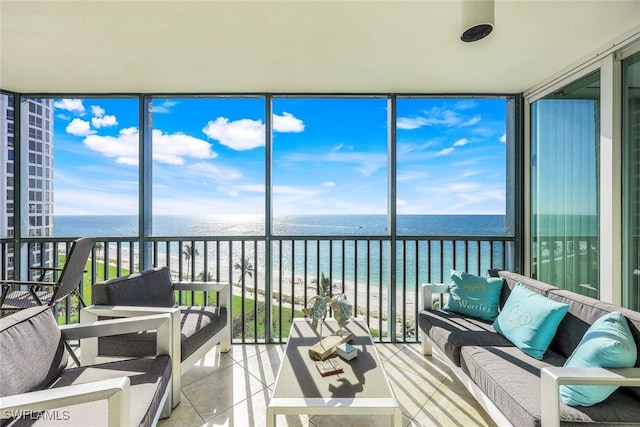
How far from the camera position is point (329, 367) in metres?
1.57

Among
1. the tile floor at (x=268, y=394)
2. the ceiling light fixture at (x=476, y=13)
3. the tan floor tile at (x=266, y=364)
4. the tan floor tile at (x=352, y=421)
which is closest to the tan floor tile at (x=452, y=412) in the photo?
the tile floor at (x=268, y=394)

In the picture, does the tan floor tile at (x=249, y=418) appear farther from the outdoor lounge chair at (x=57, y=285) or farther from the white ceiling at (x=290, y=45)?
the white ceiling at (x=290, y=45)

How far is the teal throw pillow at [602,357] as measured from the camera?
48.8 inches

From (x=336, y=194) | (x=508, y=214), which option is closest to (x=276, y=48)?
(x=508, y=214)

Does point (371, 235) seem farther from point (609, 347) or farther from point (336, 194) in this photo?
point (336, 194)

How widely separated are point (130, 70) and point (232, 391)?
272 cm

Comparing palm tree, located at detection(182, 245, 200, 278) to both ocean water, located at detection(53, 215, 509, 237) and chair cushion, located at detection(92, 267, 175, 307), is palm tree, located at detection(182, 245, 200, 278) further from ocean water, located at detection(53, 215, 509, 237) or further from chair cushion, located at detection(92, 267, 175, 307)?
chair cushion, located at detection(92, 267, 175, 307)

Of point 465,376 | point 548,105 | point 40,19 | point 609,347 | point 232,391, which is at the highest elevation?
point 40,19

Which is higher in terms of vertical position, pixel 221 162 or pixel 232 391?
pixel 221 162

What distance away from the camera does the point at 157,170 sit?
124 inches

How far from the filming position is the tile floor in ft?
5.81

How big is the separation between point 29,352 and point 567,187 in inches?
150

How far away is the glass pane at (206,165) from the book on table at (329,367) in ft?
5.43

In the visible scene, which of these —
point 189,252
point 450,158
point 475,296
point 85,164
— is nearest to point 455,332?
point 475,296
